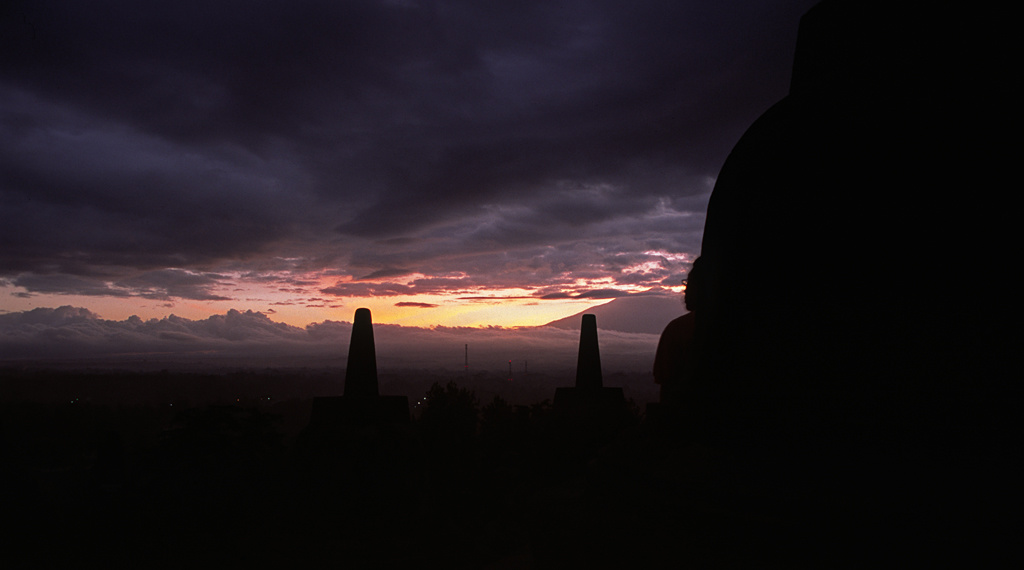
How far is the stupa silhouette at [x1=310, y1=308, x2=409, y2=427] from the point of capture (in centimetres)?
1147

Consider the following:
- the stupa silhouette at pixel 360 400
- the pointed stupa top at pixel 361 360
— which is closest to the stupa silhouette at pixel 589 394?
the stupa silhouette at pixel 360 400

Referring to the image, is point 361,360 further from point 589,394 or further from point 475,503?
point 589,394

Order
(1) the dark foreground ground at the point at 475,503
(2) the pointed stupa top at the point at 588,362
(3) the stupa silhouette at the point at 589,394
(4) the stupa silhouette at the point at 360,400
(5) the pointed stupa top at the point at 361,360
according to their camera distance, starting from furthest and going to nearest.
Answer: (2) the pointed stupa top at the point at 588,362 < (3) the stupa silhouette at the point at 589,394 < (5) the pointed stupa top at the point at 361,360 < (4) the stupa silhouette at the point at 360,400 < (1) the dark foreground ground at the point at 475,503

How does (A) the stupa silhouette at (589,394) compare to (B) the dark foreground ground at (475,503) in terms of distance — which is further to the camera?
(A) the stupa silhouette at (589,394)

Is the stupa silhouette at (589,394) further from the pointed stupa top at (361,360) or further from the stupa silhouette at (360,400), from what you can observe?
the pointed stupa top at (361,360)

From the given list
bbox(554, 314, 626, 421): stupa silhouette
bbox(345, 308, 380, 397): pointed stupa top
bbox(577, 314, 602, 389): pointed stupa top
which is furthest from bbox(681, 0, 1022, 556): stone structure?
bbox(577, 314, 602, 389): pointed stupa top

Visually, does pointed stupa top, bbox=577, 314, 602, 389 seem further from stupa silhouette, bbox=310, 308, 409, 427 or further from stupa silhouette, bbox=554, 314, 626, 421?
stupa silhouette, bbox=310, 308, 409, 427

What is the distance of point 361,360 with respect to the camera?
1216 cm

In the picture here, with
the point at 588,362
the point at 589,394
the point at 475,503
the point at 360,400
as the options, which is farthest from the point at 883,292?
the point at 475,503

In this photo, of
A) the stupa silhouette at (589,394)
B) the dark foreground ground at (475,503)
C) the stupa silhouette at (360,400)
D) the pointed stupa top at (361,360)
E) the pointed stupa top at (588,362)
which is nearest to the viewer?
the dark foreground ground at (475,503)

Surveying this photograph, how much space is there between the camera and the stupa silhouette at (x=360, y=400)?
1147 cm

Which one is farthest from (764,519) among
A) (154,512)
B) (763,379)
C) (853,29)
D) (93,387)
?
(93,387)

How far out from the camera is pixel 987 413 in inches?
98.9

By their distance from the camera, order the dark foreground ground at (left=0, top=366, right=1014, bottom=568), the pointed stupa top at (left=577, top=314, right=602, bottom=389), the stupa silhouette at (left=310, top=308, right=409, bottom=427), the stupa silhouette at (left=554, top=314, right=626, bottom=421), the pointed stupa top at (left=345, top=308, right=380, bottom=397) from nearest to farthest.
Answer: the dark foreground ground at (left=0, top=366, right=1014, bottom=568) → the stupa silhouette at (left=310, top=308, right=409, bottom=427) → the pointed stupa top at (left=345, top=308, right=380, bottom=397) → the stupa silhouette at (left=554, top=314, right=626, bottom=421) → the pointed stupa top at (left=577, top=314, right=602, bottom=389)
